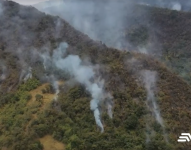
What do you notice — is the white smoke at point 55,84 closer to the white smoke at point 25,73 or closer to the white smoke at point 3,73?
the white smoke at point 25,73

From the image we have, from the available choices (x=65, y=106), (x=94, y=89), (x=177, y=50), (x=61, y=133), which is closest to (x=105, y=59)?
(x=94, y=89)

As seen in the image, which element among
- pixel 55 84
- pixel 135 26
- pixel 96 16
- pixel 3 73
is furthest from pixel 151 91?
pixel 96 16

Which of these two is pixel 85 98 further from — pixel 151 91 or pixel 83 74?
pixel 151 91

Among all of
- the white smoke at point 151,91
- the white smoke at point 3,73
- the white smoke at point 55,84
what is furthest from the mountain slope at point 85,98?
the white smoke at point 3,73

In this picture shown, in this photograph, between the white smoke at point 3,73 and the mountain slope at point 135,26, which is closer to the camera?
the white smoke at point 3,73

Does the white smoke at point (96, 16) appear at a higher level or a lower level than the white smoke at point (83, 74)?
higher

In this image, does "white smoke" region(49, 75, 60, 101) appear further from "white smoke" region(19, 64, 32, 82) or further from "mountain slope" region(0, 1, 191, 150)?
"white smoke" region(19, 64, 32, 82)

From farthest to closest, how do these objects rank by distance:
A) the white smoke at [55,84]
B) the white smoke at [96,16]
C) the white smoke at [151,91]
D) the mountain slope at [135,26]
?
the white smoke at [96,16] → the mountain slope at [135,26] → the white smoke at [55,84] → the white smoke at [151,91]

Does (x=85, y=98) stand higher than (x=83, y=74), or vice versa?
(x=83, y=74)

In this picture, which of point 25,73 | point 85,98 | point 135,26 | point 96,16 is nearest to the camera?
point 85,98
